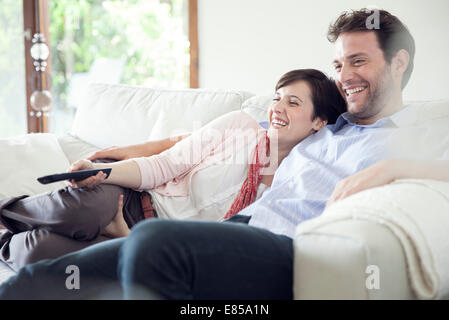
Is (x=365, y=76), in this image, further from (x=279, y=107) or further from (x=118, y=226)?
(x=118, y=226)

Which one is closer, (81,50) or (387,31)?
(387,31)

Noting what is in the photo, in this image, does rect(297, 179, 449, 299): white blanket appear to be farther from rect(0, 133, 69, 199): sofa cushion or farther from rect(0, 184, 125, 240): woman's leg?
rect(0, 133, 69, 199): sofa cushion

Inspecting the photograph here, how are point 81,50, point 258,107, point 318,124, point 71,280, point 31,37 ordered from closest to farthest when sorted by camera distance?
1. point 71,280
2. point 318,124
3. point 258,107
4. point 31,37
5. point 81,50

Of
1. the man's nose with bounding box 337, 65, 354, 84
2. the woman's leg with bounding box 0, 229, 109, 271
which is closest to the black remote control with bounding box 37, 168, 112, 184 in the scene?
the woman's leg with bounding box 0, 229, 109, 271

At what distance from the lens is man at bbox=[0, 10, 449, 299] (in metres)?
0.90

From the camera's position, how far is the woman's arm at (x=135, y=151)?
1.73 metres

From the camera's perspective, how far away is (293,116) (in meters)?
1.57

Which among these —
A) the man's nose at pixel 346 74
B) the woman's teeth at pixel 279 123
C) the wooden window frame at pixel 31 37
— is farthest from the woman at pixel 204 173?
the wooden window frame at pixel 31 37

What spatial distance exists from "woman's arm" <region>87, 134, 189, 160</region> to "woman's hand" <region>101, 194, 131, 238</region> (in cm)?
26

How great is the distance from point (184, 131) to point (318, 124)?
2.00 ft

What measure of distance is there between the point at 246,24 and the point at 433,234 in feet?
7.04

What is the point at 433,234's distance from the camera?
3.11 ft

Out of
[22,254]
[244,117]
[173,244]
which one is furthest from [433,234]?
[22,254]

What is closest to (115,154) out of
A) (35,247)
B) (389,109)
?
(35,247)
